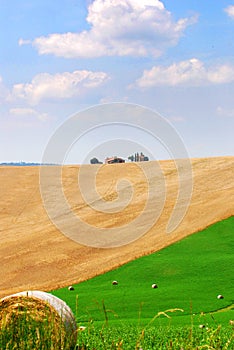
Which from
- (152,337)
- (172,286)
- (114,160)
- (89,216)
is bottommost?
(152,337)

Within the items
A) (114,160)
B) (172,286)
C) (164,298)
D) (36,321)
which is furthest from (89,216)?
(36,321)

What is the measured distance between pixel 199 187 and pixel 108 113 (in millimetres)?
14840

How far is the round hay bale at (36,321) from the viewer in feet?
25.2

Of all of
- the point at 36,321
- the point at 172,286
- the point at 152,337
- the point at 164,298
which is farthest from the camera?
the point at 172,286

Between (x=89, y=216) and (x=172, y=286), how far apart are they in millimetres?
15490

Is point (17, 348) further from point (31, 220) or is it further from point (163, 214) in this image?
point (31, 220)

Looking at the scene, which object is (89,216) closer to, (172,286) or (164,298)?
(172,286)

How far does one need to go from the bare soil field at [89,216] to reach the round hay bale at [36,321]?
38.9ft

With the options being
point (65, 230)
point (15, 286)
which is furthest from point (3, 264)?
point (65, 230)

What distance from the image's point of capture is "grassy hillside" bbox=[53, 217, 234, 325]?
15.9 m

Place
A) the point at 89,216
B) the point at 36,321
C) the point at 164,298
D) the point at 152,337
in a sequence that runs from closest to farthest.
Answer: the point at 36,321, the point at 152,337, the point at 164,298, the point at 89,216

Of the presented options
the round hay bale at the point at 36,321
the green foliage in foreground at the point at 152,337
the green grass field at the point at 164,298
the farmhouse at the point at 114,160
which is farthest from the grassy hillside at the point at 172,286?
the farmhouse at the point at 114,160

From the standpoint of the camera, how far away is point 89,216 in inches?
1323

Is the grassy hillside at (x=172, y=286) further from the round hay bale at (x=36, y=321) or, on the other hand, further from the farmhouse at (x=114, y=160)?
the farmhouse at (x=114, y=160)
